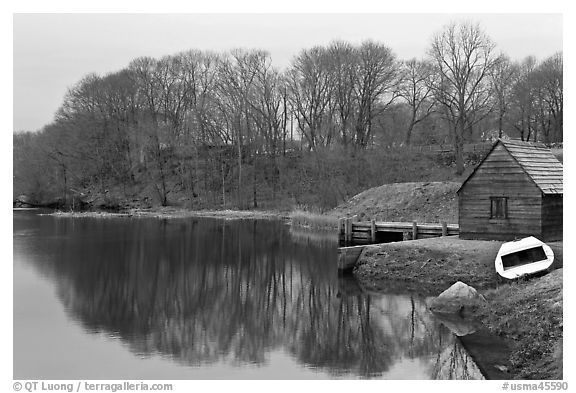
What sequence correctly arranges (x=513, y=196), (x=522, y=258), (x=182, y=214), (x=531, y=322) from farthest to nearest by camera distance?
(x=182, y=214) < (x=513, y=196) < (x=522, y=258) < (x=531, y=322)

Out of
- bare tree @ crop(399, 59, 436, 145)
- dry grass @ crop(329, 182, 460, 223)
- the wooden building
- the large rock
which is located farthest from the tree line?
the large rock

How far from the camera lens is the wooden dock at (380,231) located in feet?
101

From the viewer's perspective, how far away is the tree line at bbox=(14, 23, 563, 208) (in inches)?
2338

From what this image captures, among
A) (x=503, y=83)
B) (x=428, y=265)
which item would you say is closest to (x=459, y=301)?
(x=428, y=265)

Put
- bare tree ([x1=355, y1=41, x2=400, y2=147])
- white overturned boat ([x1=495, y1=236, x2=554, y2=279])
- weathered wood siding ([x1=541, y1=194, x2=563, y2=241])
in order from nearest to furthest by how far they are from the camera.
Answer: white overturned boat ([x1=495, y1=236, x2=554, y2=279]) < weathered wood siding ([x1=541, y1=194, x2=563, y2=241]) < bare tree ([x1=355, y1=41, x2=400, y2=147])

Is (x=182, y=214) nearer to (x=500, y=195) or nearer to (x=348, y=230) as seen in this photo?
(x=348, y=230)

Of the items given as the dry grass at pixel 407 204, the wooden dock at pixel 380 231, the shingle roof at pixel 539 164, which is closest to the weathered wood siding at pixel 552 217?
the shingle roof at pixel 539 164

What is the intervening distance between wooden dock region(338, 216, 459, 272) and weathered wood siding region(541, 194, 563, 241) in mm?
4980

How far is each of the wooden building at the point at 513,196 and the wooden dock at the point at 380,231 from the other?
3646 mm

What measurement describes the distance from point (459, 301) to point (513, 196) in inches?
326

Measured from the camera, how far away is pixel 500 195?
85.5 feet

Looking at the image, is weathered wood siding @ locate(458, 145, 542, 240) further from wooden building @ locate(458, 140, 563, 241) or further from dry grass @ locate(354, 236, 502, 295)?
dry grass @ locate(354, 236, 502, 295)

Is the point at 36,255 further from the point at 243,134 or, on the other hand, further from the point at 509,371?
the point at 243,134

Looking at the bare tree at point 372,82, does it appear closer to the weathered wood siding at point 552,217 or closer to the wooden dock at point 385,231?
the wooden dock at point 385,231
